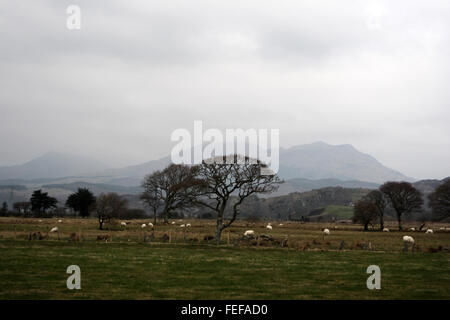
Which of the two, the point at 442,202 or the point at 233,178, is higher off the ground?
the point at 233,178

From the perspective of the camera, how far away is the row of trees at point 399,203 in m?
91.6

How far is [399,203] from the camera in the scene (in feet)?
346

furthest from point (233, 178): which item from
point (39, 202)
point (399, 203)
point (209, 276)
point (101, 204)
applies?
point (39, 202)

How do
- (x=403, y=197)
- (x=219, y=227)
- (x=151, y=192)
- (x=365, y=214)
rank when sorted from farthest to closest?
(x=403, y=197)
(x=151, y=192)
(x=365, y=214)
(x=219, y=227)

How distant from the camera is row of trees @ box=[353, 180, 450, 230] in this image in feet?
300

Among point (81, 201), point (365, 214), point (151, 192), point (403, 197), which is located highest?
point (151, 192)

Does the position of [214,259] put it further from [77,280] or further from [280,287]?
[77,280]

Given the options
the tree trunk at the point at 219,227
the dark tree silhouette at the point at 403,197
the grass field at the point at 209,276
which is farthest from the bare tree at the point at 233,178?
the dark tree silhouette at the point at 403,197

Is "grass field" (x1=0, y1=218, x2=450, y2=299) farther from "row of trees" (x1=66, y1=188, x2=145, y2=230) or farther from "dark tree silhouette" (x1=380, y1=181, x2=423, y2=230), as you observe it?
"dark tree silhouette" (x1=380, y1=181, x2=423, y2=230)

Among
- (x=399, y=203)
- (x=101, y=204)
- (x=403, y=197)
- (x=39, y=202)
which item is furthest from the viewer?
(x=39, y=202)

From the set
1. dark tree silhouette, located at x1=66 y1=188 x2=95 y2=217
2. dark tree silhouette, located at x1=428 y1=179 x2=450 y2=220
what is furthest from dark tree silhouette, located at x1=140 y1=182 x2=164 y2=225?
dark tree silhouette, located at x1=428 y1=179 x2=450 y2=220

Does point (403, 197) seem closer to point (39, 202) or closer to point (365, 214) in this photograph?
point (365, 214)

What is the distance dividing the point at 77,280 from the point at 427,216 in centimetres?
20855

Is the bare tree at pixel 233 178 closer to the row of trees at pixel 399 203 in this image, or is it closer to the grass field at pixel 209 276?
the grass field at pixel 209 276
